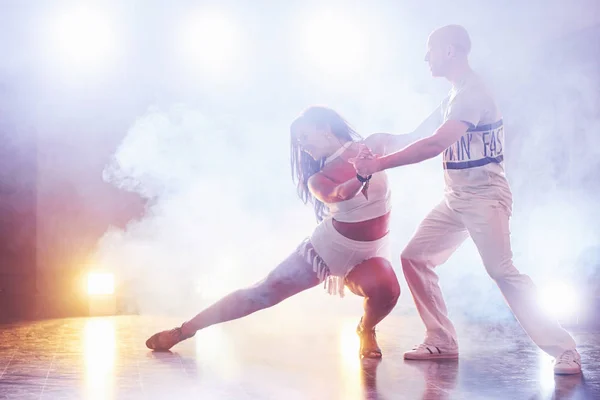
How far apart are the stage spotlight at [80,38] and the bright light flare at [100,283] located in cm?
163

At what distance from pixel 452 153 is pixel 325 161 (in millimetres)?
580

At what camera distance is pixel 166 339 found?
12.4ft

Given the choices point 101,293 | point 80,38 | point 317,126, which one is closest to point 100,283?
point 101,293

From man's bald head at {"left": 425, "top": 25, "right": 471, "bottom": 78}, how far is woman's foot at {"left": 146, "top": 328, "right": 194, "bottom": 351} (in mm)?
1754

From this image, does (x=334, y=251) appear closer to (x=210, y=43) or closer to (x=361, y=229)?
(x=361, y=229)

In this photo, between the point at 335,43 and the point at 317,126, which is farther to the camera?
the point at 335,43

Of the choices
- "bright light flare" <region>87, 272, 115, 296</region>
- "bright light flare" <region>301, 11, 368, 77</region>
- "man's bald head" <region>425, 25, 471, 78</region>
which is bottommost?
"bright light flare" <region>87, 272, 115, 296</region>

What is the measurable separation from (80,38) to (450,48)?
12.1 feet

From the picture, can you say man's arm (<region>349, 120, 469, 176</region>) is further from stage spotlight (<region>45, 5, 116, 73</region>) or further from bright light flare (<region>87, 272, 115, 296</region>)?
stage spotlight (<region>45, 5, 116, 73</region>)

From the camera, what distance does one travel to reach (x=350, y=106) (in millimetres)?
6484

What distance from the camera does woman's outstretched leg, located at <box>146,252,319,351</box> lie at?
3.54m

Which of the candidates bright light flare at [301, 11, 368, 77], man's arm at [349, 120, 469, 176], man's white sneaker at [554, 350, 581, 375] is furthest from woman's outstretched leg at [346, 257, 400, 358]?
bright light flare at [301, 11, 368, 77]

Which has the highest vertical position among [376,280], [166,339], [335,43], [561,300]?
[335,43]

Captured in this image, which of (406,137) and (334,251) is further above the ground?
(406,137)
